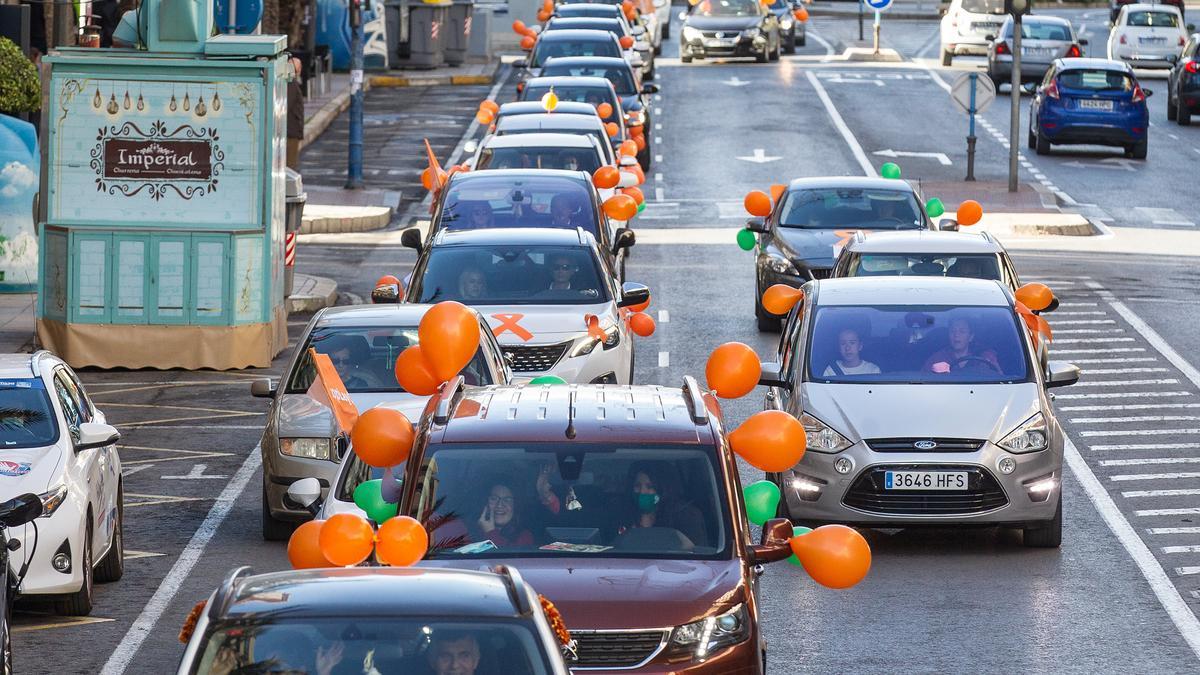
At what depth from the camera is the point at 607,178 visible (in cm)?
2567

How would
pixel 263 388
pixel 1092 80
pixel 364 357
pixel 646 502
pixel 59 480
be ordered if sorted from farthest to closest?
pixel 1092 80 → pixel 364 357 → pixel 263 388 → pixel 59 480 → pixel 646 502

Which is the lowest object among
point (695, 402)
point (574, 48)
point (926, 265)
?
point (926, 265)

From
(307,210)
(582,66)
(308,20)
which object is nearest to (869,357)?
(307,210)

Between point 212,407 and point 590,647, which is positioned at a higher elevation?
point 590,647

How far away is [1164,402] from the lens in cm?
2020

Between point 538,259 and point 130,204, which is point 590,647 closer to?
point 538,259

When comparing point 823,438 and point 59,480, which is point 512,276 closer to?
point 823,438

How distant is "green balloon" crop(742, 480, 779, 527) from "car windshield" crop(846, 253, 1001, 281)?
9.38 metres

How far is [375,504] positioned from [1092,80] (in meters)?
32.6

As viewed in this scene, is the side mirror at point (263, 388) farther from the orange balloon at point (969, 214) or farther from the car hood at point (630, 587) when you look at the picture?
the orange balloon at point (969, 214)

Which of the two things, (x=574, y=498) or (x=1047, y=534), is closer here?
(x=574, y=498)

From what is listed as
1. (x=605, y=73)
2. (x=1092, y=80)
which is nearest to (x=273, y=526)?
(x=605, y=73)

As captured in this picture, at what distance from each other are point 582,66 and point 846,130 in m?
7.20

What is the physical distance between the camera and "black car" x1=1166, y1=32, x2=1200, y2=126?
45209 mm
